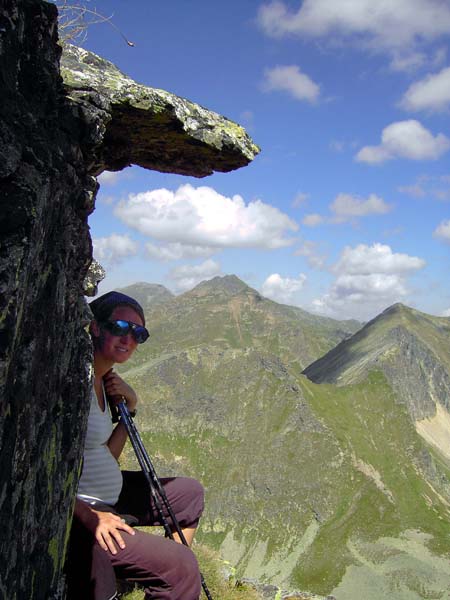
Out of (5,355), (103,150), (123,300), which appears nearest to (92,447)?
(123,300)

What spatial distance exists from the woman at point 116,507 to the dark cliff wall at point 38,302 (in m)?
0.44

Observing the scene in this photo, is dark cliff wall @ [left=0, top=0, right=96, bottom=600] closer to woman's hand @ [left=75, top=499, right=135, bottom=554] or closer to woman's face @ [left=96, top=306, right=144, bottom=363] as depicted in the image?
woman's hand @ [left=75, top=499, right=135, bottom=554]

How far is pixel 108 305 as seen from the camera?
8.14 metres

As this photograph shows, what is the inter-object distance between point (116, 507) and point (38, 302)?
4.57m

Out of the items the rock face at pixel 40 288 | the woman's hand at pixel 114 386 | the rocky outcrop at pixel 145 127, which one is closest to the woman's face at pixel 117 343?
the woman's hand at pixel 114 386

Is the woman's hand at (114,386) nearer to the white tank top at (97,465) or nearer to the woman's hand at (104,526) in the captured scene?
the white tank top at (97,465)

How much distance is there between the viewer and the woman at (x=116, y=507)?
→ 655 centimetres

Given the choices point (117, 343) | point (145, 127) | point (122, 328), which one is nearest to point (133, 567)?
point (117, 343)

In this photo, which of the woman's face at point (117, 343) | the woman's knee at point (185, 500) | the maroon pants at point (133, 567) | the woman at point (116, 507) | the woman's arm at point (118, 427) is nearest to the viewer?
the maroon pants at point (133, 567)

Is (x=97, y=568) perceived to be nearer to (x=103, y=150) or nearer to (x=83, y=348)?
(x=83, y=348)

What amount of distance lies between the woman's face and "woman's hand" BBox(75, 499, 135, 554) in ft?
7.02

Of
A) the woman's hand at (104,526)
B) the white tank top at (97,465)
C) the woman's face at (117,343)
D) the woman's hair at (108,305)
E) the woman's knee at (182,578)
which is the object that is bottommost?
the woman's knee at (182,578)

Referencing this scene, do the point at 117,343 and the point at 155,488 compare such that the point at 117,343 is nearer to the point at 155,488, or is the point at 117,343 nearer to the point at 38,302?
the point at 155,488

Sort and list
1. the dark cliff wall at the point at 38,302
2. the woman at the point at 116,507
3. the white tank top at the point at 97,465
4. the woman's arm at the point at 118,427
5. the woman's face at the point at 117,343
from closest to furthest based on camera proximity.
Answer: the dark cliff wall at the point at 38,302 → the woman at the point at 116,507 → the white tank top at the point at 97,465 → the woman's face at the point at 117,343 → the woman's arm at the point at 118,427
